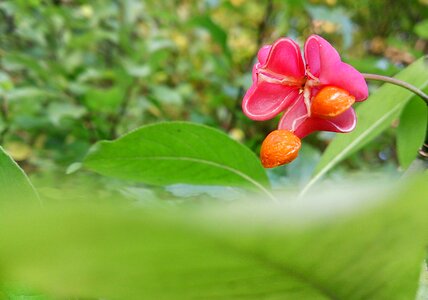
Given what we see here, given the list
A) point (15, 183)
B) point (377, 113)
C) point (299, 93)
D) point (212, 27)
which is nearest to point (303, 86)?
point (299, 93)

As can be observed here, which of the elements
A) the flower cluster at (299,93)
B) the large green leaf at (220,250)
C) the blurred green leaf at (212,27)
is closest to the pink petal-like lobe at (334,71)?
the flower cluster at (299,93)

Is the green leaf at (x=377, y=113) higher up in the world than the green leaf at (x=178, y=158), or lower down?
higher up

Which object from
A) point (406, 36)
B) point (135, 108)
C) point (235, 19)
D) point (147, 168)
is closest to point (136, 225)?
point (147, 168)

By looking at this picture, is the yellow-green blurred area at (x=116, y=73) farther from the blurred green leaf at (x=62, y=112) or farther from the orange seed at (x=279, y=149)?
the orange seed at (x=279, y=149)

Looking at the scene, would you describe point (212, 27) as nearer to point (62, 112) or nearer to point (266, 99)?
point (62, 112)

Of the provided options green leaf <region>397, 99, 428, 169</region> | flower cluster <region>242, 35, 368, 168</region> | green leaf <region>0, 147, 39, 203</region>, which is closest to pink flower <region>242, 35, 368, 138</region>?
flower cluster <region>242, 35, 368, 168</region>

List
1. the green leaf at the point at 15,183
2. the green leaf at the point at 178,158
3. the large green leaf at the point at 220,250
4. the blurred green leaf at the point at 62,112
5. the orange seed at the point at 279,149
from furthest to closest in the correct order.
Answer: the blurred green leaf at the point at 62,112 → the green leaf at the point at 178,158 → the orange seed at the point at 279,149 → the green leaf at the point at 15,183 → the large green leaf at the point at 220,250

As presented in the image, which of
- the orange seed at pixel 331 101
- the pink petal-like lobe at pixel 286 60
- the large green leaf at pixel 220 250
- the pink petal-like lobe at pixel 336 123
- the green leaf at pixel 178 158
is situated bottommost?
the large green leaf at pixel 220 250
